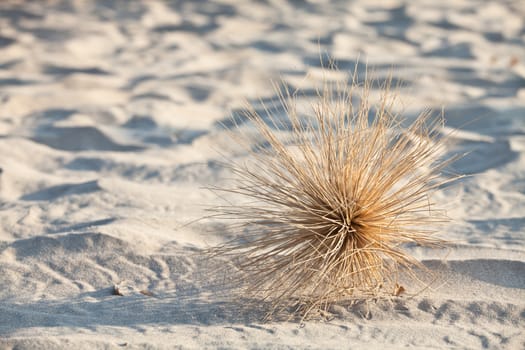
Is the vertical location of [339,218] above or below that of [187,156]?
above

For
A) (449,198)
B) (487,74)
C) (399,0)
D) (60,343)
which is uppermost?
(399,0)

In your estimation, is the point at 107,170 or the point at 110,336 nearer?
the point at 110,336

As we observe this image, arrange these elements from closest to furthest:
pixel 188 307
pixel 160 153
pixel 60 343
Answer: pixel 60 343 < pixel 188 307 < pixel 160 153

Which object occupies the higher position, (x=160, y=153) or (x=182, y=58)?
(x=182, y=58)

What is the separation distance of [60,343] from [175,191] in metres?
1.31

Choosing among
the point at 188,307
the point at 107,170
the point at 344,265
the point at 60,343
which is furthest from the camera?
the point at 107,170

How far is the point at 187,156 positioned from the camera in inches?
133

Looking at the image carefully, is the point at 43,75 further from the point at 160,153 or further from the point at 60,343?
the point at 60,343

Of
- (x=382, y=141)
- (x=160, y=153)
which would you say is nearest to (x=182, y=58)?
(x=160, y=153)

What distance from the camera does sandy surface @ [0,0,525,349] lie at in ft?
5.98

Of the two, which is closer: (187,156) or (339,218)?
(339,218)

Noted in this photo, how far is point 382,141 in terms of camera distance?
1.89 m

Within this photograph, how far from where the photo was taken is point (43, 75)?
15.2ft

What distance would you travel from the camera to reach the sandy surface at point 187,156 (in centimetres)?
182
